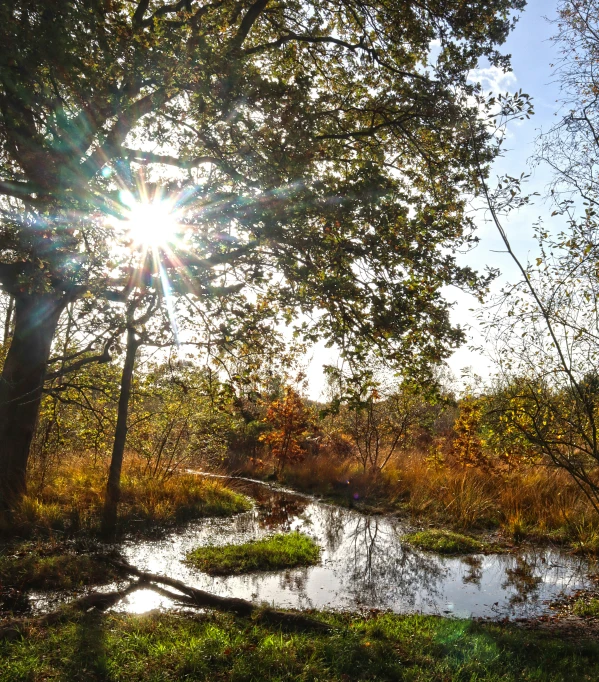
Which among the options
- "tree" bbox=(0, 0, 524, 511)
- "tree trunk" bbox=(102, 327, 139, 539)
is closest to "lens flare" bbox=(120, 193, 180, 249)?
"tree" bbox=(0, 0, 524, 511)

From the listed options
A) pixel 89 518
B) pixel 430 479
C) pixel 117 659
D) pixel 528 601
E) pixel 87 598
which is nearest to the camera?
pixel 117 659

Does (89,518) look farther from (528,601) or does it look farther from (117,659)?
(528,601)

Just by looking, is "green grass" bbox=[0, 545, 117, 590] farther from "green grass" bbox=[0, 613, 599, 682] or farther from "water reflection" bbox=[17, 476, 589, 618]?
"green grass" bbox=[0, 613, 599, 682]

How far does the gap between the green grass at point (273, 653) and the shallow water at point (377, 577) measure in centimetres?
106

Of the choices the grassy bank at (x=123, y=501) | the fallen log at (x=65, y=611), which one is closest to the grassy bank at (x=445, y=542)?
the grassy bank at (x=123, y=501)

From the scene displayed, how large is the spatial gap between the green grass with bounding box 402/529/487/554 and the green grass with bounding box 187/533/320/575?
2056 mm

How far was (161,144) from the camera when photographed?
20.2 ft

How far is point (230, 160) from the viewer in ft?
20.4

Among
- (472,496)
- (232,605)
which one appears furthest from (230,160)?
(472,496)

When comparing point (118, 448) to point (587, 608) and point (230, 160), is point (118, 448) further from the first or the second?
point (587, 608)

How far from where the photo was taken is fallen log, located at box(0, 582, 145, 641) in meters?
4.78

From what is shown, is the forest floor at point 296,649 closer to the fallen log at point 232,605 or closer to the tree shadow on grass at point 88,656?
the tree shadow on grass at point 88,656

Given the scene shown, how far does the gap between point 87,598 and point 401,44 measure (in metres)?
8.62

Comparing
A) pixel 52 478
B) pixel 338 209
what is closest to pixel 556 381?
pixel 338 209
